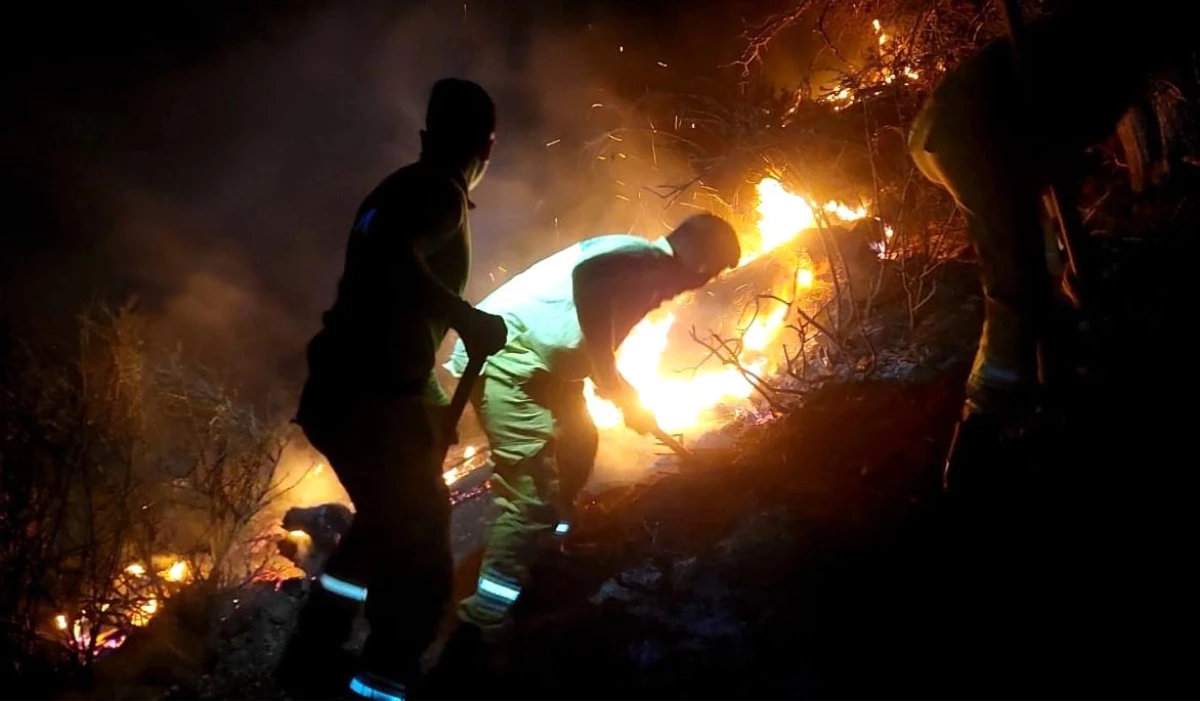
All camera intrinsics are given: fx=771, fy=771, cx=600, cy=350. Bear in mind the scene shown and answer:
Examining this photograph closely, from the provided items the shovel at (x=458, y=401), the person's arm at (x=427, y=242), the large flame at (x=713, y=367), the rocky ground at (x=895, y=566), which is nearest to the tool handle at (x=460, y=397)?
the shovel at (x=458, y=401)

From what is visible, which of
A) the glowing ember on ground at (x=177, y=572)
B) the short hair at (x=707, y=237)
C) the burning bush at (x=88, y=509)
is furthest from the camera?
the glowing ember on ground at (x=177, y=572)

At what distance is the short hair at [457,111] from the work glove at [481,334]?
721mm

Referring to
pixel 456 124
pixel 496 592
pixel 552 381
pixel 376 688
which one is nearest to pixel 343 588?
pixel 376 688

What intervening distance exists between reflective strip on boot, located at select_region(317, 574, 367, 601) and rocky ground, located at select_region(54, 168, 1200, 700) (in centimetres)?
71

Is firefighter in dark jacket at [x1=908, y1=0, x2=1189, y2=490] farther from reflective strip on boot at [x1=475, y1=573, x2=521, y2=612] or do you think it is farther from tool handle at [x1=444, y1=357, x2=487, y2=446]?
reflective strip on boot at [x1=475, y1=573, x2=521, y2=612]

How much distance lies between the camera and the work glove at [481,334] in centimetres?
275

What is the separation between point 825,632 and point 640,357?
3.92 meters

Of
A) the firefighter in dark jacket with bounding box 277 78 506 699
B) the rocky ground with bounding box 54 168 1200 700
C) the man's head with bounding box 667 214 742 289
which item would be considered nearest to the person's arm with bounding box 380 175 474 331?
the firefighter in dark jacket with bounding box 277 78 506 699

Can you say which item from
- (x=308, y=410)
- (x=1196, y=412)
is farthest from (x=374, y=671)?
(x=1196, y=412)

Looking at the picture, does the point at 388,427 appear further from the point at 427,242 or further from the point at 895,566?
the point at 895,566

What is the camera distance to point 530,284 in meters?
3.91

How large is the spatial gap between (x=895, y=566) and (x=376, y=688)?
1969mm

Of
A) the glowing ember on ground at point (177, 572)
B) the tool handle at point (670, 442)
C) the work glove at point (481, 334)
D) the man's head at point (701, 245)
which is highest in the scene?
the man's head at point (701, 245)

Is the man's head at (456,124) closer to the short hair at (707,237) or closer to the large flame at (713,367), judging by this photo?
the short hair at (707,237)
